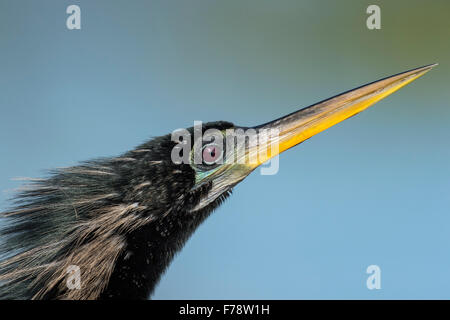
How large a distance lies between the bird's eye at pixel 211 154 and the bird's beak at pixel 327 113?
174 millimetres

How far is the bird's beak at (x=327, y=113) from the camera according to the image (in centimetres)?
167

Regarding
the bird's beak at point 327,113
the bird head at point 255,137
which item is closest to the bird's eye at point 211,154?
the bird head at point 255,137

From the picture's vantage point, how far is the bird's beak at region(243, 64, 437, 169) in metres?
1.67

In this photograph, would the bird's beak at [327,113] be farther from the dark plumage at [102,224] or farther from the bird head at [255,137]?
the dark plumage at [102,224]

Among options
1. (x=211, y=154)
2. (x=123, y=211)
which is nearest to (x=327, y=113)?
(x=211, y=154)

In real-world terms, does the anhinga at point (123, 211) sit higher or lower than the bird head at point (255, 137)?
lower

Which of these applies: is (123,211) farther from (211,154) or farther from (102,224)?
(211,154)

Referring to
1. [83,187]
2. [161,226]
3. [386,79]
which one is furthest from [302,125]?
[83,187]

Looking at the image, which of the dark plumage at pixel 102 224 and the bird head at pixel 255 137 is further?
the bird head at pixel 255 137
